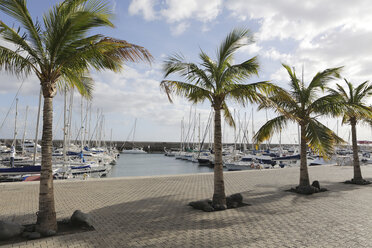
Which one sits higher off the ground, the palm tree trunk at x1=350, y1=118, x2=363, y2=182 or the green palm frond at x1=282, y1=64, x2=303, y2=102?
the green palm frond at x1=282, y1=64, x2=303, y2=102

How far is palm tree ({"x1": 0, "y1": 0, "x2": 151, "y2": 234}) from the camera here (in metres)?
6.37

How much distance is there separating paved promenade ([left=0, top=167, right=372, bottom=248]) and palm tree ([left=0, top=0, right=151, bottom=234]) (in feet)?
3.91

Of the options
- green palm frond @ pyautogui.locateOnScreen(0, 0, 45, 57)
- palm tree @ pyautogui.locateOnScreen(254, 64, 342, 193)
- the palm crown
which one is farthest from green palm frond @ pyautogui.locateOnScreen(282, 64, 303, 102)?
green palm frond @ pyautogui.locateOnScreen(0, 0, 45, 57)

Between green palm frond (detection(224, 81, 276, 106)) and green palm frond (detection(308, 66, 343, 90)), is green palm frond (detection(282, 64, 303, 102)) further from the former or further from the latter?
green palm frond (detection(224, 81, 276, 106))

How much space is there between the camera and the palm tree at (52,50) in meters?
6.37

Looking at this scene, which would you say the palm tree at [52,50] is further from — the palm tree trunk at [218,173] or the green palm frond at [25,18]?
the palm tree trunk at [218,173]

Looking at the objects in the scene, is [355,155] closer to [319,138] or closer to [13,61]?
[319,138]

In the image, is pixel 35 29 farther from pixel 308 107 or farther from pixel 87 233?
pixel 308 107

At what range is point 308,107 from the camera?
39.9 ft

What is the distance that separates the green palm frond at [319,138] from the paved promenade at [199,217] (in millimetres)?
2136

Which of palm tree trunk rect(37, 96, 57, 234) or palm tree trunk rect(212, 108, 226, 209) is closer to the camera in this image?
palm tree trunk rect(37, 96, 57, 234)

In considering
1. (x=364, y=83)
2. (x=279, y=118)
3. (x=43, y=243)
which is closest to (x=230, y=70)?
(x=279, y=118)

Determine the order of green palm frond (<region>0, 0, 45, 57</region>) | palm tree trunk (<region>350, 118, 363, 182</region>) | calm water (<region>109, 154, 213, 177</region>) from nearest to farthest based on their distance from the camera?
green palm frond (<region>0, 0, 45, 57</region>)
palm tree trunk (<region>350, 118, 363, 182</region>)
calm water (<region>109, 154, 213, 177</region>)

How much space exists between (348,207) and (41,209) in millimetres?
10410
